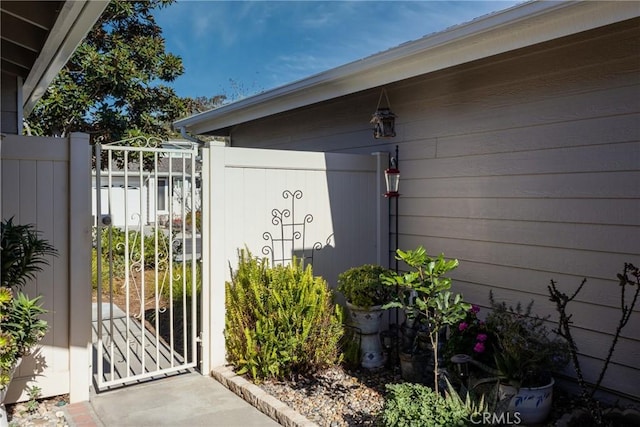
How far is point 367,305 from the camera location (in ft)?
12.9

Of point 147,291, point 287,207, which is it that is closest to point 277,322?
point 287,207

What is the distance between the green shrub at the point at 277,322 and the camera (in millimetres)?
3633

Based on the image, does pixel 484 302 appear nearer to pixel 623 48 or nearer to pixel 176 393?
pixel 623 48

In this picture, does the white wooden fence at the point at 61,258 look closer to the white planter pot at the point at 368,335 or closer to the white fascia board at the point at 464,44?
the white planter pot at the point at 368,335

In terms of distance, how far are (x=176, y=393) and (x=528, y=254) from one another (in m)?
2.86

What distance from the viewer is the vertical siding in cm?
321

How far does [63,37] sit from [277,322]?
8.36 ft

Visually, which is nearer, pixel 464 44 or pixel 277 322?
pixel 464 44

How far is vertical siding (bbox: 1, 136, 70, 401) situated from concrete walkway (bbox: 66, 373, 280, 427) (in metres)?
0.34

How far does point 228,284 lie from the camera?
3.95 m

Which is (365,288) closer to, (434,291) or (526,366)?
(434,291)

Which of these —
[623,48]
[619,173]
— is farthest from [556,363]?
[623,48]

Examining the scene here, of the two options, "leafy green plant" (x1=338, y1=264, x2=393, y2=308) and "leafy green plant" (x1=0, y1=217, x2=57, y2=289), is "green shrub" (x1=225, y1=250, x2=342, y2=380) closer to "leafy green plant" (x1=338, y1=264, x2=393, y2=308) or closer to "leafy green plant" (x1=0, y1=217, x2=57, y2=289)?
"leafy green plant" (x1=338, y1=264, x2=393, y2=308)

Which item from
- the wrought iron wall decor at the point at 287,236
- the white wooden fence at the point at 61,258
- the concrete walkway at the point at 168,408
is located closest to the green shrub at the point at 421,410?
the concrete walkway at the point at 168,408
